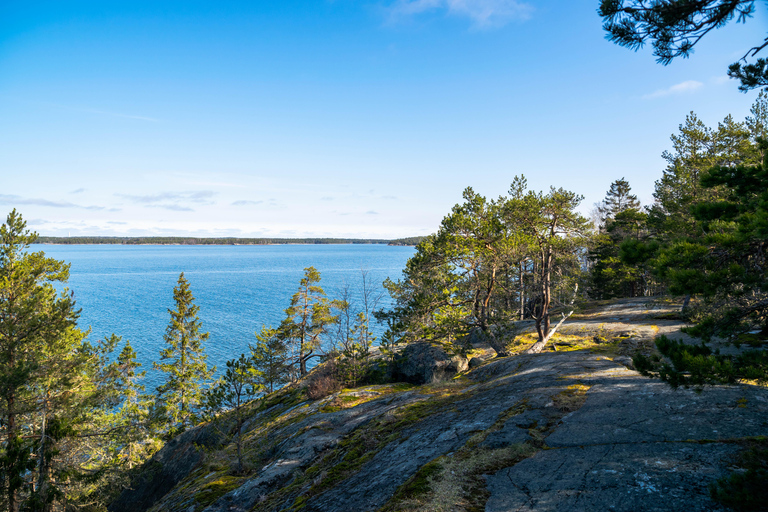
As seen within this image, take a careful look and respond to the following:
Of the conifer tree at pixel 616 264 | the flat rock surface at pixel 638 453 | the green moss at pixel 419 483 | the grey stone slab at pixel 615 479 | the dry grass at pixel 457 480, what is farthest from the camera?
the conifer tree at pixel 616 264

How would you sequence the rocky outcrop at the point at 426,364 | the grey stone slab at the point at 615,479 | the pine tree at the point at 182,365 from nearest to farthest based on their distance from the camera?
the grey stone slab at the point at 615,479 → the rocky outcrop at the point at 426,364 → the pine tree at the point at 182,365

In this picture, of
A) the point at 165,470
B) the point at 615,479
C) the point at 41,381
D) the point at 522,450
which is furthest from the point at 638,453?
the point at 165,470

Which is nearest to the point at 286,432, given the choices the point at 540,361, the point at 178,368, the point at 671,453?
the point at 540,361

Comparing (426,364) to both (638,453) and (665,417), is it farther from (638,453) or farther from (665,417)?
(638,453)

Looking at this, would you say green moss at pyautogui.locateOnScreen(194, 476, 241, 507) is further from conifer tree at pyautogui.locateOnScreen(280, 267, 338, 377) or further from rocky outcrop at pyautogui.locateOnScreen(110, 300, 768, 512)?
conifer tree at pyautogui.locateOnScreen(280, 267, 338, 377)

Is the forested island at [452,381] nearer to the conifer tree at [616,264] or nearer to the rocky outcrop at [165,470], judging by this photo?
the rocky outcrop at [165,470]

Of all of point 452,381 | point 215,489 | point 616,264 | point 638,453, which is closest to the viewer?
point 638,453

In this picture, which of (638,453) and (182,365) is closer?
(638,453)

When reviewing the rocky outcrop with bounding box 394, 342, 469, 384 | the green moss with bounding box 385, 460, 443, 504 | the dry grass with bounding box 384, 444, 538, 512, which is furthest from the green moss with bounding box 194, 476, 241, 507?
the rocky outcrop with bounding box 394, 342, 469, 384

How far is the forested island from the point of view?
18.2 feet

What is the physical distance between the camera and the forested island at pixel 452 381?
5.55 meters

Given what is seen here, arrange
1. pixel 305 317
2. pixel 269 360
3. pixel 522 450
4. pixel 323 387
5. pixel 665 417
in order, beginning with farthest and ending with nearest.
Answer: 1. pixel 305 317
2. pixel 269 360
3. pixel 323 387
4. pixel 665 417
5. pixel 522 450

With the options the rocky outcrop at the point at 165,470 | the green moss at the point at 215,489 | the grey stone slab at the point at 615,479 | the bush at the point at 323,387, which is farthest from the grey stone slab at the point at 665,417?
the rocky outcrop at the point at 165,470

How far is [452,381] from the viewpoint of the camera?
50.2 feet
